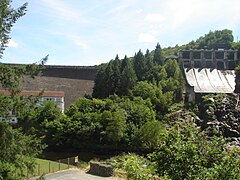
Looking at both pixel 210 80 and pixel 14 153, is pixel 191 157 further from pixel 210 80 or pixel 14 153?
pixel 210 80

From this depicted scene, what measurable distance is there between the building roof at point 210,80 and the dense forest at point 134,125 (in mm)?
3771

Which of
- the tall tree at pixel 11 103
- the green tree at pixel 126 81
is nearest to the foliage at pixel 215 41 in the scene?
the green tree at pixel 126 81

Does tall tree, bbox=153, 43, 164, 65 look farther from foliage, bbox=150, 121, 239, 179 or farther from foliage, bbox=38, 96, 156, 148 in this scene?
foliage, bbox=150, 121, 239, 179

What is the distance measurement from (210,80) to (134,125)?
97.4 ft

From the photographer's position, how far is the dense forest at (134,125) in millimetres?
8289

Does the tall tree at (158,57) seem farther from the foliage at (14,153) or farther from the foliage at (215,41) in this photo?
the foliage at (14,153)

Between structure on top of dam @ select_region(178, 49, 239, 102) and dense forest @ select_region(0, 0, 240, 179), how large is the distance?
367 cm

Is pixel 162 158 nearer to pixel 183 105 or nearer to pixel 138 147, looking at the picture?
pixel 138 147

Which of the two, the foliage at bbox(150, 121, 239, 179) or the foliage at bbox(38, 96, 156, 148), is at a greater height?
the foliage at bbox(150, 121, 239, 179)

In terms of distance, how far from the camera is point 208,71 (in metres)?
70.8

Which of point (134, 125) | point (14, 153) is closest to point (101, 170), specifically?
point (14, 153)

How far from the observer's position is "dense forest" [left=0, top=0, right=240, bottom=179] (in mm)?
8289

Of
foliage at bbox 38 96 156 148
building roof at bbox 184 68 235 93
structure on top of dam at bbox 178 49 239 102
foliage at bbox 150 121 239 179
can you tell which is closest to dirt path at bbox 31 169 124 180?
foliage at bbox 38 96 156 148

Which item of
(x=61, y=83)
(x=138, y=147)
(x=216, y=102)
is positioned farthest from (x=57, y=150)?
(x=216, y=102)
